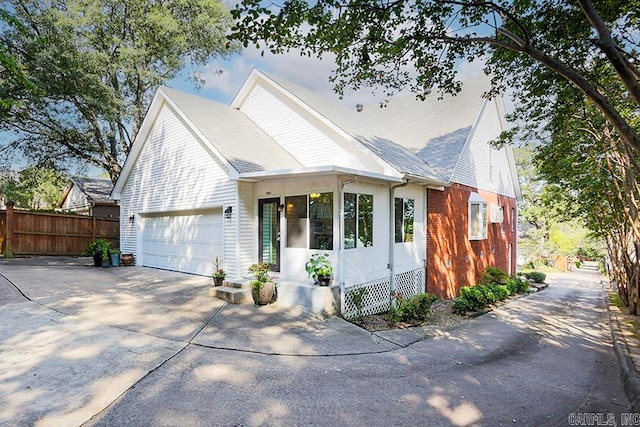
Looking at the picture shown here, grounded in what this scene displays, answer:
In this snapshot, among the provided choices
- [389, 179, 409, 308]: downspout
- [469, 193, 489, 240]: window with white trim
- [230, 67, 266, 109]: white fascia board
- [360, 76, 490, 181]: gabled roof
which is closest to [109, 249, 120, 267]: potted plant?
[230, 67, 266, 109]: white fascia board

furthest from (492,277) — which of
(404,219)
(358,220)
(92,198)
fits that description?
(92,198)

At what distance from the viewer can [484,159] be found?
47.9 ft

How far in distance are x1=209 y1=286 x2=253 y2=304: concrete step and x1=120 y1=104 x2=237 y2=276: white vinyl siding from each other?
85 centimetres

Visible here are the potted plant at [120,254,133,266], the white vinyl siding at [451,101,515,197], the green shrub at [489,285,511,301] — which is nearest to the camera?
the green shrub at [489,285,511,301]

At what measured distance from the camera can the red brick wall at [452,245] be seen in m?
11.4

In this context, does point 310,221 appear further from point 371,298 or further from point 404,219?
point 404,219

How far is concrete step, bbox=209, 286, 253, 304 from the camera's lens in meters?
7.96

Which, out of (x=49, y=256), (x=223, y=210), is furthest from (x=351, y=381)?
(x=49, y=256)

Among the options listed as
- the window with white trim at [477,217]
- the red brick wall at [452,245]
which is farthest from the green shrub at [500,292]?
the window with white trim at [477,217]

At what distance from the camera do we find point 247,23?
464cm

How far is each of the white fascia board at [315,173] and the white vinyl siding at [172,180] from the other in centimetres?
100

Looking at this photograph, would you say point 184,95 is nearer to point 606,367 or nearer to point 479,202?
point 479,202

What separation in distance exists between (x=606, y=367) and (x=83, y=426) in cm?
744

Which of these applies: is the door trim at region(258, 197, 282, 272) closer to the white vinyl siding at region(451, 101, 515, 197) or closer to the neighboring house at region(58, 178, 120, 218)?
the white vinyl siding at region(451, 101, 515, 197)
